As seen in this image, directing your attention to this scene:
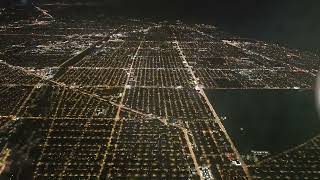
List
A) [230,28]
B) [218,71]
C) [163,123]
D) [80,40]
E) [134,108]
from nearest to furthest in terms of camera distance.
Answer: [163,123] < [134,108] < [218,71] < [80,40] < [230,28]

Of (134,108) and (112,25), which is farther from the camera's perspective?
(112,25)

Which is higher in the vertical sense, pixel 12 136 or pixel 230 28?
pixel 230 28

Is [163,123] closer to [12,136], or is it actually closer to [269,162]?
[269,162]

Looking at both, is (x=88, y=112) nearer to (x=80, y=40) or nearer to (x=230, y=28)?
(x=80, y=40)

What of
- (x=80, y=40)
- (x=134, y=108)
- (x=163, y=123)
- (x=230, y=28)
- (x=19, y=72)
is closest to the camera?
(x=163, y=123)

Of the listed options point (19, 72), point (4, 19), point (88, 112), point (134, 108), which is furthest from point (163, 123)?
point (4, 19)

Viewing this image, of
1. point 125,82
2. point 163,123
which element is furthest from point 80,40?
point 163,123
